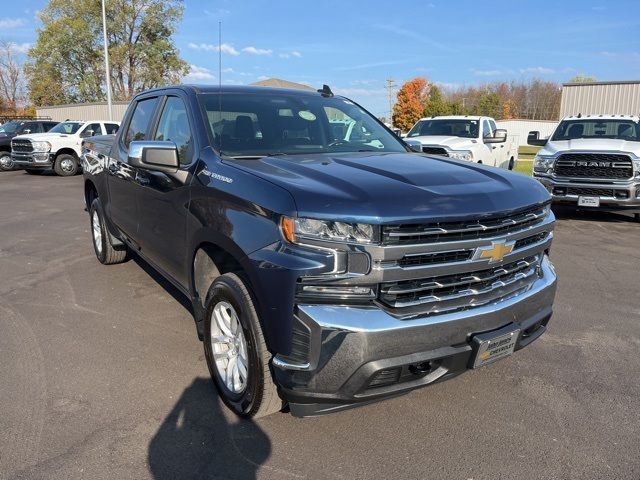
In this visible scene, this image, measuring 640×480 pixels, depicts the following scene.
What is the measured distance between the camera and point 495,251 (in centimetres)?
281

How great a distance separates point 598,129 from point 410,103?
60620 mm

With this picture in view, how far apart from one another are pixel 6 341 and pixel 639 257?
291 inches

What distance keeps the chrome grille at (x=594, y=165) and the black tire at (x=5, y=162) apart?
19.2 m

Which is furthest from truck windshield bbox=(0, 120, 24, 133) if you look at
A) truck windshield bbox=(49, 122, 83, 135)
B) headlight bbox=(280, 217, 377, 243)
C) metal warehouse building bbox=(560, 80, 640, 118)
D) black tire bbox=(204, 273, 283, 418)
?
metal warehouse building bbox=(560, 80, 640, 118)

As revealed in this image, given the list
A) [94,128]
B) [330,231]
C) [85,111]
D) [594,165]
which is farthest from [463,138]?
[85,111]

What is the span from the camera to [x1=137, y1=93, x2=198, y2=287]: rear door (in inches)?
142

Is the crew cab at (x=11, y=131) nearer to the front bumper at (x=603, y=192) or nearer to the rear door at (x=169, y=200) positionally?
the rear door at (x=169, y=200)

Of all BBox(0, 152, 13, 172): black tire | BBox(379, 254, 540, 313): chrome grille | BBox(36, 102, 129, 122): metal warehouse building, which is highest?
BBox(36, 102, 129, 122): metal warehouse building

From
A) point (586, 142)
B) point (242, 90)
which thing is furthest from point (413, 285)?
point (586, 142)

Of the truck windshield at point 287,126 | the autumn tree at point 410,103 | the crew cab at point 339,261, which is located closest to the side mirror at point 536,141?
the truck windshield at point 287,126

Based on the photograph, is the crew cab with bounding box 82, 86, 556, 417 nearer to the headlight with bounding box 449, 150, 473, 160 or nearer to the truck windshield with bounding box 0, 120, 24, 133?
the headlight with bounding box 449, 150, 473, 160

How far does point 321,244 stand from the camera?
250 cm

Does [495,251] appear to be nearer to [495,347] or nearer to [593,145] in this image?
[495,347]

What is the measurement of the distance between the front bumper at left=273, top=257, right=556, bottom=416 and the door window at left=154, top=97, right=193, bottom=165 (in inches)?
67.4
